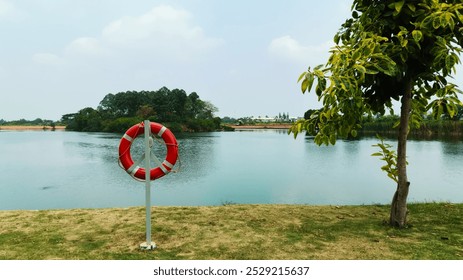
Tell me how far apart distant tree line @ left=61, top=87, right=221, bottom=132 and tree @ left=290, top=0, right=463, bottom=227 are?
49.6m

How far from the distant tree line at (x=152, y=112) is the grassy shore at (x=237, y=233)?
4854 centimetres

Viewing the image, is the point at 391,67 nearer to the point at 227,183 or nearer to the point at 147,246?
the point at 147,246

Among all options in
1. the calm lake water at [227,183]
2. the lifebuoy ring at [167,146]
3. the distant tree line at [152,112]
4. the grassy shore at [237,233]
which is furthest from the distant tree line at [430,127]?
the lifebuoy ring at [167,146]

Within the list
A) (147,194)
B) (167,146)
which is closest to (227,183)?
(167,146)

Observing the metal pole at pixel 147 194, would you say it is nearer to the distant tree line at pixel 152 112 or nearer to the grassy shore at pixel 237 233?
the grassy shore at pixel 237 233

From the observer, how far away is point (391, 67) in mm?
3197

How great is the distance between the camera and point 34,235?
151 inches

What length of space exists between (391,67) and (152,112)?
55.2m

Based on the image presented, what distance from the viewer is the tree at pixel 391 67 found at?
10.6 ft

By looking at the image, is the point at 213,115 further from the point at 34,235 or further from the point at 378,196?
the point at 34,235

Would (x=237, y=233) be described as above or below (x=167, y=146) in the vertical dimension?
below

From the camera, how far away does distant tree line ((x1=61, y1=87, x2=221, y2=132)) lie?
185ft

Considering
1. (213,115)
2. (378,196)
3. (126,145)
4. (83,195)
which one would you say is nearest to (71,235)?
(126,145)

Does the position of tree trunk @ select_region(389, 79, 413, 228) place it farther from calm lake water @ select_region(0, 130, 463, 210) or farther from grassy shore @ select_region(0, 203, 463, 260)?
calm lake water @ select_region(0, 130, 463, 210)
